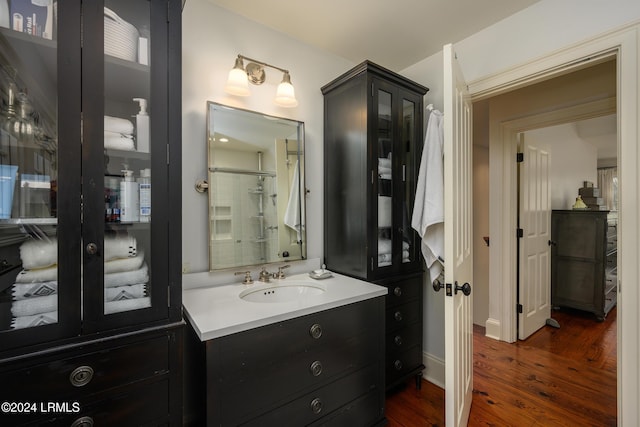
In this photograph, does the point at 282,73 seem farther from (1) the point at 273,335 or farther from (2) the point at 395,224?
(1) the point at 273,335

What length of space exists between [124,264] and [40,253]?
0.74ft

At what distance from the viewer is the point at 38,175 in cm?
87

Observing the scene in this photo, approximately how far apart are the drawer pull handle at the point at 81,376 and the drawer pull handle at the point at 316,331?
80cm

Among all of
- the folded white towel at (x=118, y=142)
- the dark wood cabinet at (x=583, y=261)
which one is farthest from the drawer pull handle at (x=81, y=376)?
the dark wood cabinet at (x=583, y=261)

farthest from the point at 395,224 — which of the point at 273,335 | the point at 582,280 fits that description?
the point at 582,280

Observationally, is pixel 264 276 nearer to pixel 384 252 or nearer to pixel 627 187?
pixel 384 252

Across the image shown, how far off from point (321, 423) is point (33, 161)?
1540mm

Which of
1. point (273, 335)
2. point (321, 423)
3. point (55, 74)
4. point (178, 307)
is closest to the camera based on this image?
point (55, 74)

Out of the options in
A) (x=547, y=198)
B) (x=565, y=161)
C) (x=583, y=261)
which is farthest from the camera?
(x=565, y=161)

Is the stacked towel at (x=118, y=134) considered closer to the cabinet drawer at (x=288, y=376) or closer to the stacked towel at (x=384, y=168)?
the cabinet drawer at (x=288, y=376)

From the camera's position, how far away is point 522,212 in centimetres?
283

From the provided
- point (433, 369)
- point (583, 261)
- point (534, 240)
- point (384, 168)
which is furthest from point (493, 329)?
point (384, 168)

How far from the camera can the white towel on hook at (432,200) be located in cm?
172

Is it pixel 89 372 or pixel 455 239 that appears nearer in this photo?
pixel 89 372
